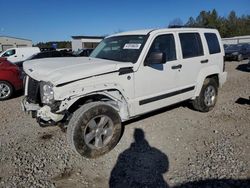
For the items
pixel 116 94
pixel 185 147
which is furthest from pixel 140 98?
pixel 185 147

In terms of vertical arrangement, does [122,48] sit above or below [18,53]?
below

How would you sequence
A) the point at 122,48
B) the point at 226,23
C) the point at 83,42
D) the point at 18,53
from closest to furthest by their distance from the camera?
the point at 122,48 < the point at 18,53 < the point at 83,42 < the point at 226,23

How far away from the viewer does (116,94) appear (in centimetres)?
439

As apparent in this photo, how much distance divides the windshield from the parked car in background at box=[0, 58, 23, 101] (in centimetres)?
405

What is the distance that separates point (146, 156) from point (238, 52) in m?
19.5

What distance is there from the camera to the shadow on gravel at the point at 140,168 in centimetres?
346

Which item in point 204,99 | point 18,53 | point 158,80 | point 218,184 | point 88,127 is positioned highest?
point 18,53

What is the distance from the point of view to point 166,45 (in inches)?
201

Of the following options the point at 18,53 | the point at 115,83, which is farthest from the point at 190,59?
the point at 18,53

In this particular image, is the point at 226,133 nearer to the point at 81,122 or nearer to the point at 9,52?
the point at 81,122

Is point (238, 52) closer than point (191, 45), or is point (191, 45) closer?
point (191, 45)

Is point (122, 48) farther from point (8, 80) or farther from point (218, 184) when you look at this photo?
point (8, 80)

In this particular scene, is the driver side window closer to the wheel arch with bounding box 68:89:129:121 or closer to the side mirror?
the side mirror

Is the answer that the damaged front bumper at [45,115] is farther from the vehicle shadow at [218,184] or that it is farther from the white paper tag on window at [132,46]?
the vehicle shadow at [218,184]
